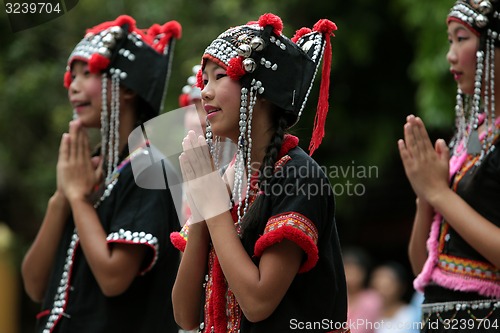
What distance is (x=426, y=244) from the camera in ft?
11.9

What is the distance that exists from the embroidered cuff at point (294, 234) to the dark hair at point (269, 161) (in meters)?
0.08

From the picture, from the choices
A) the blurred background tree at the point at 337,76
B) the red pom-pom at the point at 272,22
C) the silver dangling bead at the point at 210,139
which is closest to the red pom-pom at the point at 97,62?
the silver dangling bead at the point at 210,139

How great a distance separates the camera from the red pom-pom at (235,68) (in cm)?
290

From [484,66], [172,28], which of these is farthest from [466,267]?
[172,28]

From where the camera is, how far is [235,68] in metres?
2.90

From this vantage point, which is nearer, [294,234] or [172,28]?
[294,234]

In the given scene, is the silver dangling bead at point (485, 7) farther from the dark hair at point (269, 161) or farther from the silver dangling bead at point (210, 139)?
the silver dangling bead at point (210, 139)

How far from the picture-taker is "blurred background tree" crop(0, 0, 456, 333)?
→ 6.39 m

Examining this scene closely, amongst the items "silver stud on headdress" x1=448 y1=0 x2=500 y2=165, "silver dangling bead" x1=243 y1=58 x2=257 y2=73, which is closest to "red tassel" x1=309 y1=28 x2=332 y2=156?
"silver dangling bead" x1=243 y1=58 x2=257 y2=73

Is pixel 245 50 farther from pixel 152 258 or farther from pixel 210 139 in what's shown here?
pixel 152 258

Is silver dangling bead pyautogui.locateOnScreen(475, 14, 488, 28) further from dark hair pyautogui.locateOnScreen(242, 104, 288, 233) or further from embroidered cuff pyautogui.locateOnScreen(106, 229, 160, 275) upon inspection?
embroidered cuff pyautogui.locateOnScreen(106, 229, 160, 275)

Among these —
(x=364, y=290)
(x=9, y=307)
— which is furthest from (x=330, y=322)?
(x=9, y=307)

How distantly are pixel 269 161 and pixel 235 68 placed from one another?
1.15 feet

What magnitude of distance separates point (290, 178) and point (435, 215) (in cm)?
103
